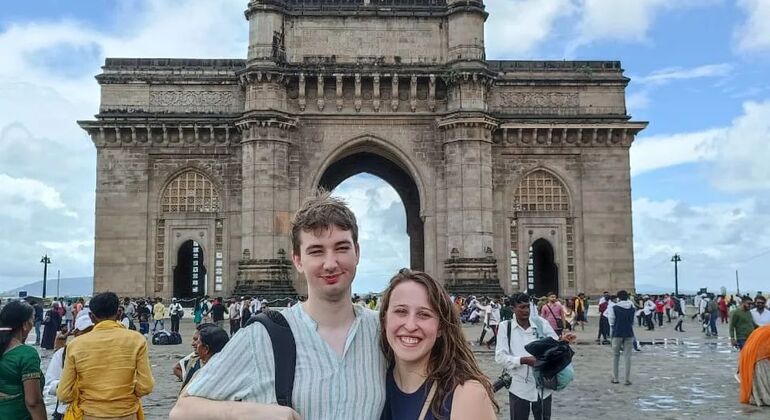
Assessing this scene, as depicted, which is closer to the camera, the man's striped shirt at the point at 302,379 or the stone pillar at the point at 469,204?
the man's striped shirt at the point at 302,379

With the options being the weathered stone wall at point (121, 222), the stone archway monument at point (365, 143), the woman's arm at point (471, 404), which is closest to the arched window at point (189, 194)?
the stone archway monument at point (365, 143)

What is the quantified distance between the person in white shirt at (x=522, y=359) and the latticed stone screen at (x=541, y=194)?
85.5ft

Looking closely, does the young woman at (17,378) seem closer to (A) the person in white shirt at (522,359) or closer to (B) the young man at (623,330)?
(A) the person in white shirt at (522,359)

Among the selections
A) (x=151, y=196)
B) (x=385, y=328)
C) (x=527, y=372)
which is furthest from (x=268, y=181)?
(x=385, y=328)

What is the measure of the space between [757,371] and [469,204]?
19979 mm

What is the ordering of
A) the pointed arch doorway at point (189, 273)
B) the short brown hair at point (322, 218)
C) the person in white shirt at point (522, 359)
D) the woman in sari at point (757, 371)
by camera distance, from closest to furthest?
the short brown hair at point (322, 218)
the person in white shirt at point (522, 359)
the woman in sari at point (757, 371)
the pointed arch doorway at point (189, 273)

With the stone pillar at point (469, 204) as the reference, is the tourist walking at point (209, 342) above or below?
below

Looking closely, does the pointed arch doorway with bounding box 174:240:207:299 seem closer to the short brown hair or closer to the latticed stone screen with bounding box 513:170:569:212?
the latticed stone screen with bounding box 513:170:569:212

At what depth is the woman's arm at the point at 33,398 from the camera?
18.4ft

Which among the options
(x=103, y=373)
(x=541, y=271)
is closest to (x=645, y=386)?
(x=103, y=373)

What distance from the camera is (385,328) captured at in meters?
3.31

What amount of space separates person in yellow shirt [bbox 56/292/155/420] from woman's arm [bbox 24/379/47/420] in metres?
0.21

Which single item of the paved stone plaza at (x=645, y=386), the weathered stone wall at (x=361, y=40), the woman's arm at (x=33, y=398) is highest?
the weathered stone wall at (x=361, y=40)

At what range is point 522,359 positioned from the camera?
802cm
